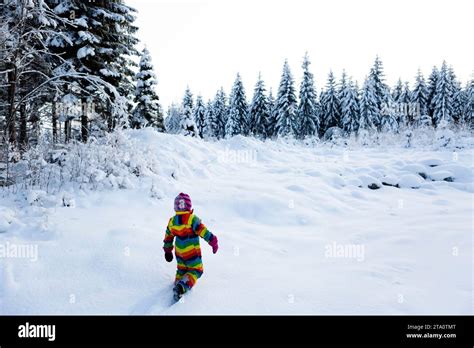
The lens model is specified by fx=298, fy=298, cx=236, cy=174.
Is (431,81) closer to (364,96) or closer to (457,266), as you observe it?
(364,96)

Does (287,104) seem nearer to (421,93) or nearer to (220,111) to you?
(220,111)

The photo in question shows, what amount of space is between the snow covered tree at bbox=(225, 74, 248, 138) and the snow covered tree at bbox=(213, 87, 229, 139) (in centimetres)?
948

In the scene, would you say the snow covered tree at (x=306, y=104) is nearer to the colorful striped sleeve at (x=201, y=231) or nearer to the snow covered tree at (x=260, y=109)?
the snow covered tree at (x=260, y=109)

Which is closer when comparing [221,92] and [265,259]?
[265,259]

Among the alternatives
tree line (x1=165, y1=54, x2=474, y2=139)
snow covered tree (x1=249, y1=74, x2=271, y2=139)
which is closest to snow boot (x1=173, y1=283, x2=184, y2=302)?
tree line (x1=165, y1=54, x2=474, y2=139)

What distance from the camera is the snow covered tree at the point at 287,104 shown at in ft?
124

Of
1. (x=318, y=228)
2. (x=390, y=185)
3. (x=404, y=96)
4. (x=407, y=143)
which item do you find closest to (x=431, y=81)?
(x=404, y=96)

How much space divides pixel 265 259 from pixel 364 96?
42313 millimetres

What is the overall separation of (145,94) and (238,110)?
24.0 metres

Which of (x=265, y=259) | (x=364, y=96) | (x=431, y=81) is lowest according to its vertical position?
(x=265, y=259)

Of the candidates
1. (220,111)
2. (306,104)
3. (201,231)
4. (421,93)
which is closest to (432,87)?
(421,93)

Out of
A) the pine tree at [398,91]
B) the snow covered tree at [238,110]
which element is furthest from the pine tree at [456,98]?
the snow covered tree at [238,110]

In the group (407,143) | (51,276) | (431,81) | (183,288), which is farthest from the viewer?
(431,81)

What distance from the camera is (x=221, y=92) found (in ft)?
189
